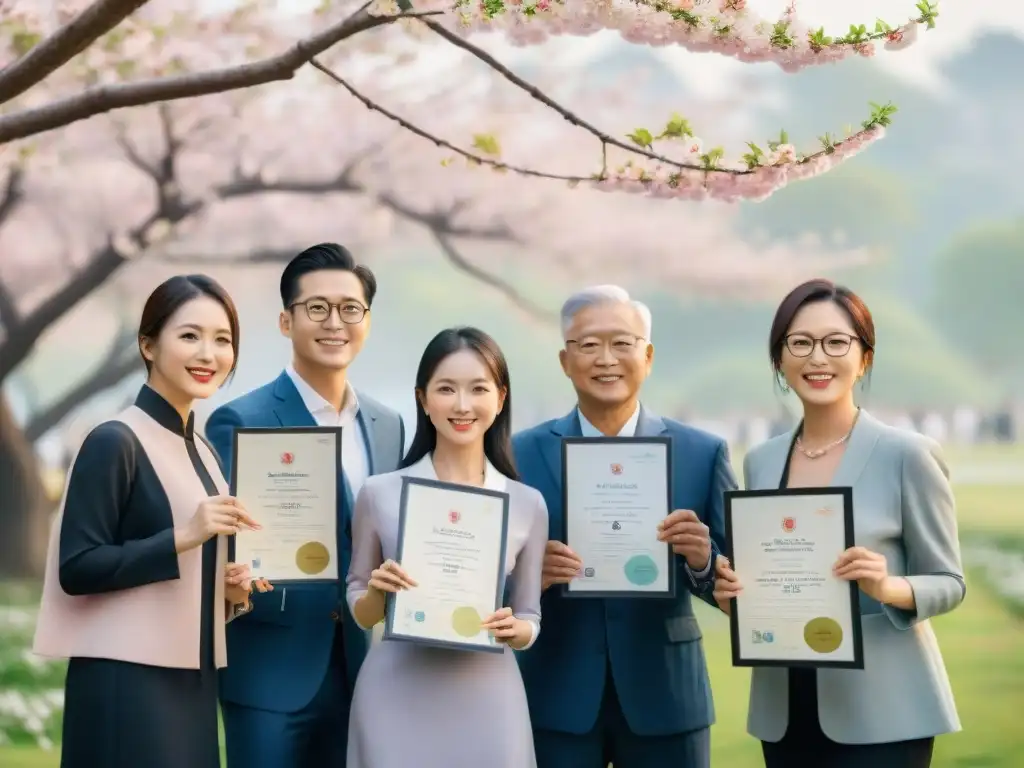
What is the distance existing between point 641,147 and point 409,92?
6.16 metres

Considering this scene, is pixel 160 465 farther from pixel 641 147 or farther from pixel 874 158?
pixel 874 158

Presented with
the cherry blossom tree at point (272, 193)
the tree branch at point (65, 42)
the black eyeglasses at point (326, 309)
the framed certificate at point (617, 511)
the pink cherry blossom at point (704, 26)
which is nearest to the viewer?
the framed certificate at point (617, 511)

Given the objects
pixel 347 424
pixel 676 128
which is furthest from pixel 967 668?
pixel 347 424

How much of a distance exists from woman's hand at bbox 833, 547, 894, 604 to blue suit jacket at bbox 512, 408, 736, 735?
14.3 inches

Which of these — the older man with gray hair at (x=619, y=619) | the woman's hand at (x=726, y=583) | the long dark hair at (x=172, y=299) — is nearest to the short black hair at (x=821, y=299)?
the older man with gray hair at (x=619, y=619)

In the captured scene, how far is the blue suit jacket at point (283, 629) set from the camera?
3.38 m

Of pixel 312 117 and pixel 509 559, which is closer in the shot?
pixel 509 559

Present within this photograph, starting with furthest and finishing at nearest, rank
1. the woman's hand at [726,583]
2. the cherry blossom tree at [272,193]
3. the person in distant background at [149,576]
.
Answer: the cherry blossom tree at [272,193] < the woman's hand at [726,583] < the person in distant background at [149,576]

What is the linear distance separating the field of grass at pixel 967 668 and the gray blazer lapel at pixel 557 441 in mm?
4975

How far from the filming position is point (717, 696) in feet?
28.6

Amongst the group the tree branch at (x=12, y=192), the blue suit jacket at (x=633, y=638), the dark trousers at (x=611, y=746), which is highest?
the tree branch at (x=12, y=192)

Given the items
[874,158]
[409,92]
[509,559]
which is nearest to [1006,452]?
[874,158]

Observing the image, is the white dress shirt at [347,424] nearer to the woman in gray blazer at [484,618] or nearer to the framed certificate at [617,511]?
the woman in gray blazer at [484,618]

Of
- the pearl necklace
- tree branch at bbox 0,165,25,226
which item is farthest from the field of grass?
the pearl necklace
